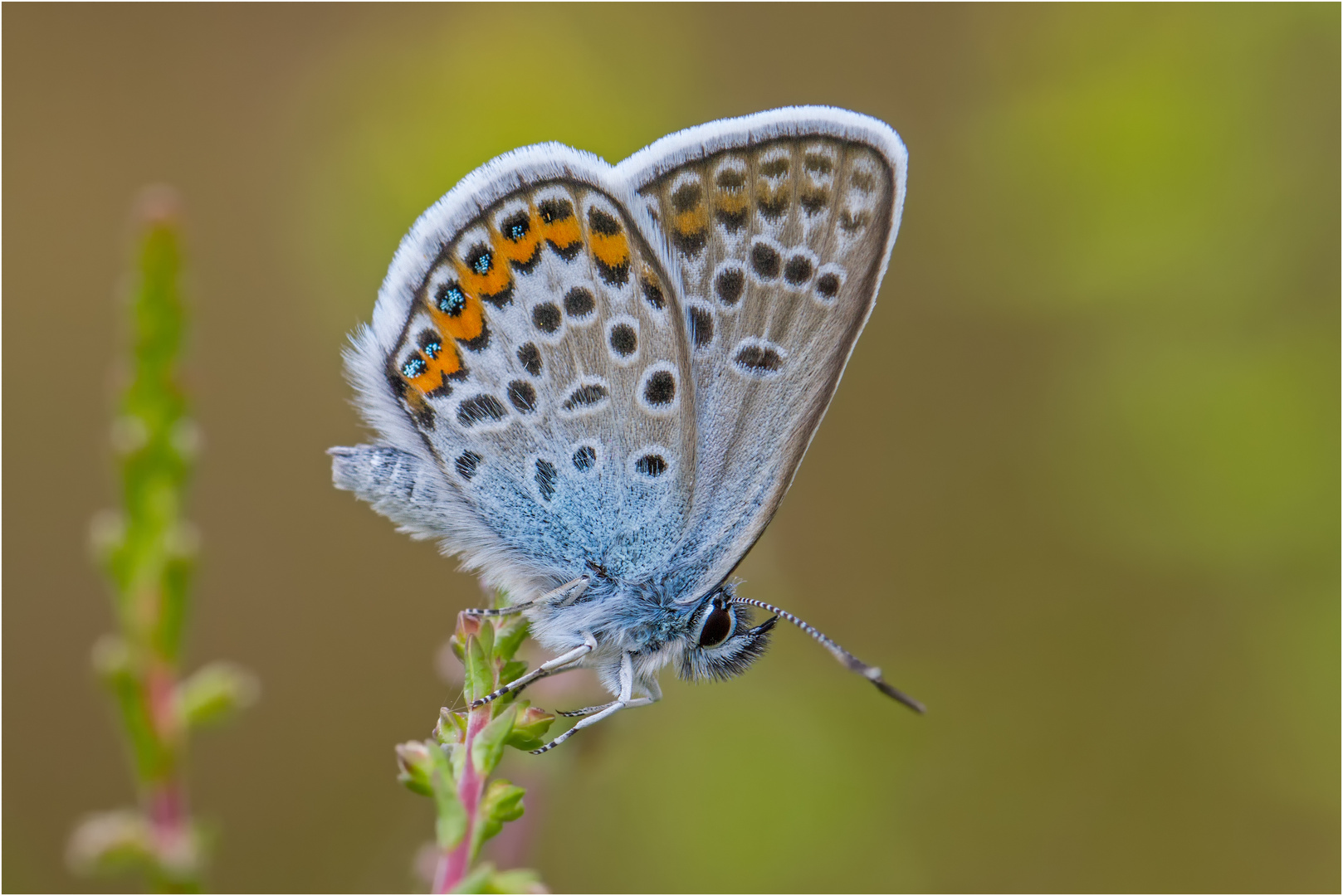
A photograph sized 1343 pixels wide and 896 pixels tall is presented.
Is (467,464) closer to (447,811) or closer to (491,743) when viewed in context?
(491,743)

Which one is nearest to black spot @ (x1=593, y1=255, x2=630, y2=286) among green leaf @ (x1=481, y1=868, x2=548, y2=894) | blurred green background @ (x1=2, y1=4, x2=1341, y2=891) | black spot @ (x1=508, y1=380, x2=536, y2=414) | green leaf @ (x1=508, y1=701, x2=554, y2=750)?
black spot @ (x1=508, y1=380, x2=536, y2=414)

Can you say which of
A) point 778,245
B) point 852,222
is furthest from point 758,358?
point 852,222

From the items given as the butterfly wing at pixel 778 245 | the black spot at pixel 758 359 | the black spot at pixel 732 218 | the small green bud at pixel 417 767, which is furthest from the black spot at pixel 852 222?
the small green bud at pixel 417 767

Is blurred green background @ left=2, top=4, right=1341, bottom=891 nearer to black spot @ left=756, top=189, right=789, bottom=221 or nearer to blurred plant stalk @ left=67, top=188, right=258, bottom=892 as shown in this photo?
blurred plant stalk @ left=67, top=188, right=258, bottom=892

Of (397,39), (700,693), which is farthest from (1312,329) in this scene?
(397,39)

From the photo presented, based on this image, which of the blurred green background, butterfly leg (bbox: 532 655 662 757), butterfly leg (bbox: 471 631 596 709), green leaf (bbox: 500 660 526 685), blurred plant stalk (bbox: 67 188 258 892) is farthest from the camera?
the blurred green background

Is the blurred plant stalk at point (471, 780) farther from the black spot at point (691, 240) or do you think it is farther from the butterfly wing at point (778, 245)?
the black spot at point (691, 240)
